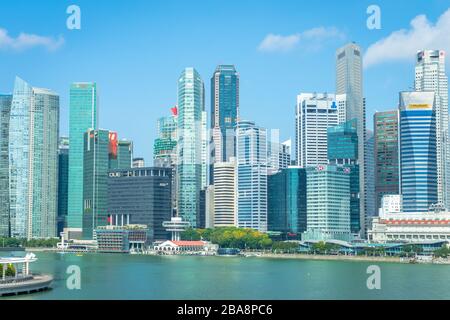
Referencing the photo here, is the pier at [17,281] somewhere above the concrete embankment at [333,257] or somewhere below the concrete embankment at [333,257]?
above

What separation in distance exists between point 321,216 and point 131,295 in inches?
3505

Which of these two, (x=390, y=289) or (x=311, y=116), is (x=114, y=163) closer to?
(x=311, y=116)

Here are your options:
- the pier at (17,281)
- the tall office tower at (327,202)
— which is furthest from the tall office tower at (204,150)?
the pier at (17,281)

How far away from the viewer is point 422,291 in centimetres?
4666

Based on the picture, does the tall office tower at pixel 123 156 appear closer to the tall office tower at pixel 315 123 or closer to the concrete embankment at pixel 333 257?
the tall office tower at pixel 315 123

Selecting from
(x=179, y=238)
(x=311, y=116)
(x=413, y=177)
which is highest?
(x=311, y=116)

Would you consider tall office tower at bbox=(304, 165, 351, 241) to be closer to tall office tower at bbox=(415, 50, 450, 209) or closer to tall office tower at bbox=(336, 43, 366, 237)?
tall office tower at bbox=(415, 50, 450, 209)

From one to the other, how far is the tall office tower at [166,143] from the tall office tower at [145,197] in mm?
27173

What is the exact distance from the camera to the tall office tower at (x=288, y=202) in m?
141

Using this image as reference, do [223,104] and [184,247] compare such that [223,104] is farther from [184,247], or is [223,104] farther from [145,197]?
[184,247]

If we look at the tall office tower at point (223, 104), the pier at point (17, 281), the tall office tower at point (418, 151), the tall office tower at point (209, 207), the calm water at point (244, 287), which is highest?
the tall office tower at point (223, 104)

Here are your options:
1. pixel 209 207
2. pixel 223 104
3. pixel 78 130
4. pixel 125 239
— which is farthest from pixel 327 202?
pixel 223 104

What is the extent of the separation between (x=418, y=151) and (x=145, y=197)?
48.6m
